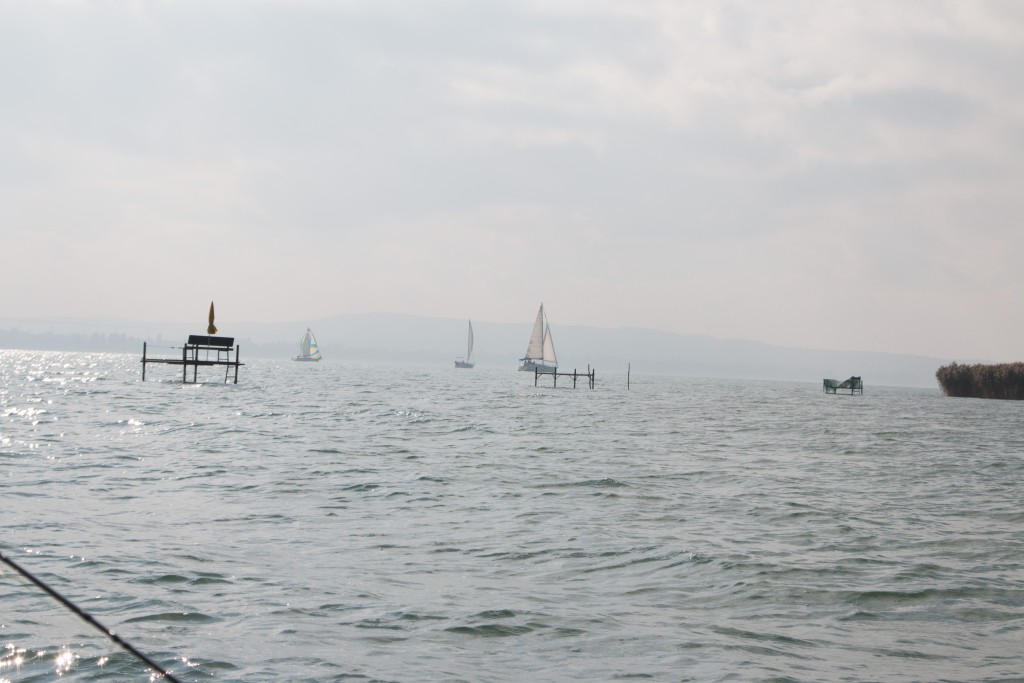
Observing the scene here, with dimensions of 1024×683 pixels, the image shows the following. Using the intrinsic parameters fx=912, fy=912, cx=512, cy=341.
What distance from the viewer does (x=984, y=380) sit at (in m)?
106

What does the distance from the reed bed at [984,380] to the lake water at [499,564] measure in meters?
81.8

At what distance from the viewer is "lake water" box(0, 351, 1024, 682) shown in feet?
30.6

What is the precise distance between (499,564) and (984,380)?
4235 inches

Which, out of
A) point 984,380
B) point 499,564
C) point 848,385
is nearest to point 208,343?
point 499,564

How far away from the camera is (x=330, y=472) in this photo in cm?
2416

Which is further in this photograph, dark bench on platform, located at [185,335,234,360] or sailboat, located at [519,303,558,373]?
sailboat, located at [519,303,558,373]

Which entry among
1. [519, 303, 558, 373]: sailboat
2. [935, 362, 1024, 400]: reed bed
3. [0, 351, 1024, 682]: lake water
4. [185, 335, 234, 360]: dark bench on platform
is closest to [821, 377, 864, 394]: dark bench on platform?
[935, 362, 1024, 400]: reed bed

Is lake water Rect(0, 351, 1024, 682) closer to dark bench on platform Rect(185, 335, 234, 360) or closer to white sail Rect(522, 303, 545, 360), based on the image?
dark bench on platform Rect(185, 335, 234, 360)

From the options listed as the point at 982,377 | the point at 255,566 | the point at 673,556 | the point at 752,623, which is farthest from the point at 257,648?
the point at 982,377

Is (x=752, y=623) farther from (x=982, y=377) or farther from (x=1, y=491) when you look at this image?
(x=982, y=377)

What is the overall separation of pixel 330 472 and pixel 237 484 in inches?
139

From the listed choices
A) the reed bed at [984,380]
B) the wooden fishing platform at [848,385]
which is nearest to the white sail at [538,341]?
the wooden fishing platform at [848,385]

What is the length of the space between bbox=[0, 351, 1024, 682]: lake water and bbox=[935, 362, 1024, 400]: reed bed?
3220 inches

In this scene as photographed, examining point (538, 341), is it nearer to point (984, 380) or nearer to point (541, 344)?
point (541, 344)
